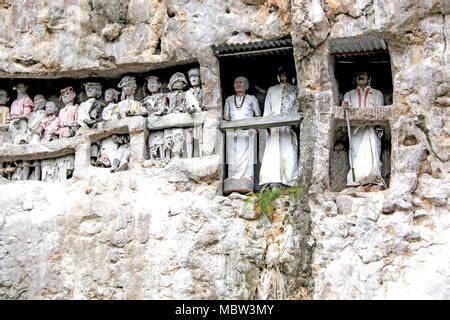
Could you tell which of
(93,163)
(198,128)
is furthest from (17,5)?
(198,128)

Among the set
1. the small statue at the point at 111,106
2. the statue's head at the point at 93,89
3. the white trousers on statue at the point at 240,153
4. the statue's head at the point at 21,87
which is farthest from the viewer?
the statue's head at the point at 21,87

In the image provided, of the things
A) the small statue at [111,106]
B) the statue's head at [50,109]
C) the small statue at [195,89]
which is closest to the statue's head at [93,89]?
the small statue at [111,106]

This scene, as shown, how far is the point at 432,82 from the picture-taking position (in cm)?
1034


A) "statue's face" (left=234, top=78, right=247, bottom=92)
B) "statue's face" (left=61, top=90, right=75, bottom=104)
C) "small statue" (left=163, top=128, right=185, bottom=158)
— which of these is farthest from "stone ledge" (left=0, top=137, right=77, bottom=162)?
"statue's face" (left=234, top=78, right=247, bottom=92)

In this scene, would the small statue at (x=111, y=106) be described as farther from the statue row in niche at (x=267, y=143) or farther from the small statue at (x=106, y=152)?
the statue row in niche at (x=267, y=143)

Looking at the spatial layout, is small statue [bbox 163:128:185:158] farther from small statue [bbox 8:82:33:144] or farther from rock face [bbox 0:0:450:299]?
small statue [bbox 8:82:33:144]

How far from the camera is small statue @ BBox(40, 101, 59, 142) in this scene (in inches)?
482

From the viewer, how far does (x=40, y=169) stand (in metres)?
12.2

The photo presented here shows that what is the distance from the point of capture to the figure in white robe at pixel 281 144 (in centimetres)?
1102

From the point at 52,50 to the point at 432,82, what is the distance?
17.7 feet

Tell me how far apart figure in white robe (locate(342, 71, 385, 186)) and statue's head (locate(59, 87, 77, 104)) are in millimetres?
4088

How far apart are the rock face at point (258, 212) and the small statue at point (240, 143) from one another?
0.24 metres
